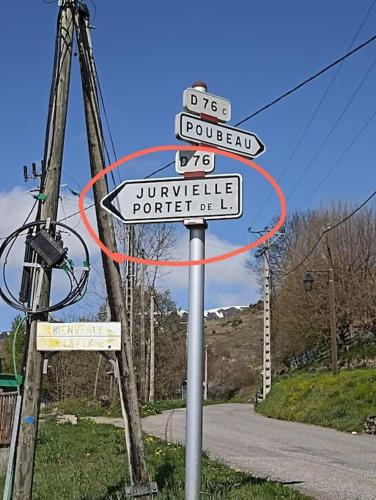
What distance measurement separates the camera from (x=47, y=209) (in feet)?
22.1

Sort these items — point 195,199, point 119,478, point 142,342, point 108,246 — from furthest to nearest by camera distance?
point 142,342, point 119,478, point 108,246, point 195,199

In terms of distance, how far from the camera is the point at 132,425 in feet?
22.1

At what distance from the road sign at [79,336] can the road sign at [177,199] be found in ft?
6.00

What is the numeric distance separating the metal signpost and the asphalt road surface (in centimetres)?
466

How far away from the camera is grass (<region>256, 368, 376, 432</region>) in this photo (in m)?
20.3

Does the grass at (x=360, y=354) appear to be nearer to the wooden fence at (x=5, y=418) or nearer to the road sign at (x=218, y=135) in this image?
the wooden fence at (x=5, y=418)

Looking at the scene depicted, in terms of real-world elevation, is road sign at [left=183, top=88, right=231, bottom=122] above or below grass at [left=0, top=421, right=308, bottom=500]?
above

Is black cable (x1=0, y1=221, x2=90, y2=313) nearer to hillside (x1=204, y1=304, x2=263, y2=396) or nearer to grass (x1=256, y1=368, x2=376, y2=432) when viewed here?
grass (x1=256, y1=368, x2=376, y2=432)

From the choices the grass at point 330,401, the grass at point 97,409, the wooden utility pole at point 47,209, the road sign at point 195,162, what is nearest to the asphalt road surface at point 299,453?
the grass at point 330,401

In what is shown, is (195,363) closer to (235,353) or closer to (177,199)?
(177,199)


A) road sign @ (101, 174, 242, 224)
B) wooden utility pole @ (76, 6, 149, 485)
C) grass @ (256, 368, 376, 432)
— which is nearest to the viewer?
road sign @ (101, 174, 242, 224)

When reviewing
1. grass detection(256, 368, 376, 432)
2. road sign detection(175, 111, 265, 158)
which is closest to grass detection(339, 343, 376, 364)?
grass detection(256, 368, 376, 432)

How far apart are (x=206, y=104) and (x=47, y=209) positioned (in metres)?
2.90

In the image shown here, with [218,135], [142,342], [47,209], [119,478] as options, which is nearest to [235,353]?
[142,342]
